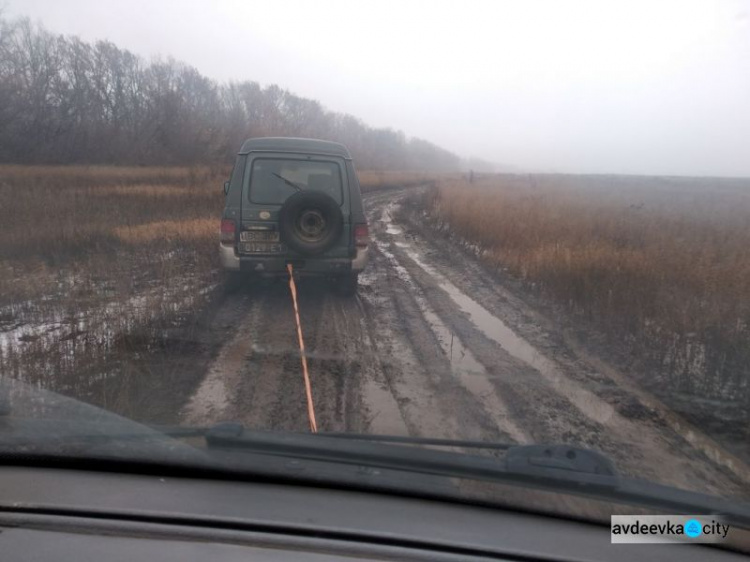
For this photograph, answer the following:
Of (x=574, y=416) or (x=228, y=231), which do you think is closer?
(x=574, y=416)

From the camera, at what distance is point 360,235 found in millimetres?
8203

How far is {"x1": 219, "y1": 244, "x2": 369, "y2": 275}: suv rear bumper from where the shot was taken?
799cm

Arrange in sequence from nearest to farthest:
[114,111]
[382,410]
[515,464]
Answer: [515,464]
[382,410]
[114,111]

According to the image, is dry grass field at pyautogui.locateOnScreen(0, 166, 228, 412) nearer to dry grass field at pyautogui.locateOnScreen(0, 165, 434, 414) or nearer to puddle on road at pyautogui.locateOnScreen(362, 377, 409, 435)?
dry grass field at pyautogui.locateOnScreen(0, 165, 434, 414)

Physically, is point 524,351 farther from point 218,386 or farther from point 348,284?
point 218,386

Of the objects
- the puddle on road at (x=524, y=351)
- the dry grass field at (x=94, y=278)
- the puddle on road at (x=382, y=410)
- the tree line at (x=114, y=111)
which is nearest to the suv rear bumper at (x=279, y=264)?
the dry grass field at (x=94, y=278)

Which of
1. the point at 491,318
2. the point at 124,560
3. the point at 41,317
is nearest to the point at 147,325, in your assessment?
the point at 41,317

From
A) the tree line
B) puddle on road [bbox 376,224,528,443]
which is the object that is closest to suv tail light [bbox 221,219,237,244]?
puddle on road [bbox 376,224,528,443]

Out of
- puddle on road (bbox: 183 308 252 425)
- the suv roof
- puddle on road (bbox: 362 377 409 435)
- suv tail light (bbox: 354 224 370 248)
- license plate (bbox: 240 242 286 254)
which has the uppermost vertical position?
the suv roof

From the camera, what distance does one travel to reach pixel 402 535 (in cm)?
216

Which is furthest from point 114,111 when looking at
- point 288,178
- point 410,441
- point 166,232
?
point 410,441

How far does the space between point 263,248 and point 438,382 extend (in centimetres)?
344

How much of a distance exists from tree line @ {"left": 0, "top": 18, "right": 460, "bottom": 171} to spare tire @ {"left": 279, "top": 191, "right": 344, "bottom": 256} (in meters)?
25.9

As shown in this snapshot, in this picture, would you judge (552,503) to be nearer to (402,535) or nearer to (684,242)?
→ (402,535)
